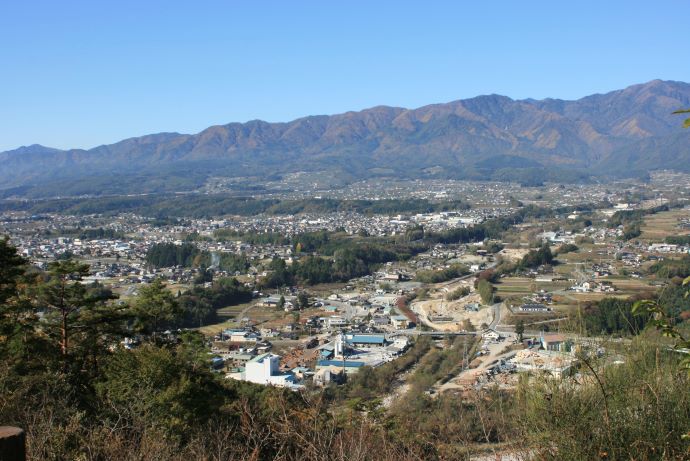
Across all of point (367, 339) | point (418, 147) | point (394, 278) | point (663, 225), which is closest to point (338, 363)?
point (367, 339)

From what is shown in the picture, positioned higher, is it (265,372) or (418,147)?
(418,147)

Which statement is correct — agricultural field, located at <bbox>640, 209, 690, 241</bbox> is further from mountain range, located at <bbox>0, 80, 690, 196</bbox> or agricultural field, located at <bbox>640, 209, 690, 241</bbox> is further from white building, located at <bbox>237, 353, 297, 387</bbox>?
mountain range, located at <bbox>0, 80, 690, 196</bbox>

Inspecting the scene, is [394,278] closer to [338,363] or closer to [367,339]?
[367,339]

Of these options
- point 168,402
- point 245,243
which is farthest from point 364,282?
point 168,402

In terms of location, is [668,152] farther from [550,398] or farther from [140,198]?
[550,398]

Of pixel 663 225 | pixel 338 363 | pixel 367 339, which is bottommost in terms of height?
pixel 663 225

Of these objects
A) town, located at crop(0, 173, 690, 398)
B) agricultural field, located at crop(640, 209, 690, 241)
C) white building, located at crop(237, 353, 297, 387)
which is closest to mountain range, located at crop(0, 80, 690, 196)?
town, located at crop(0, 173, 690, 398)
